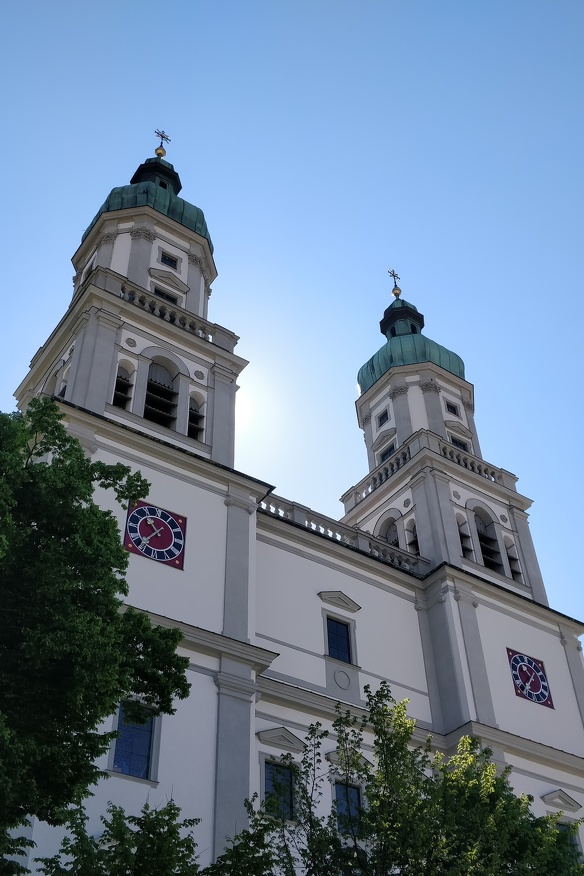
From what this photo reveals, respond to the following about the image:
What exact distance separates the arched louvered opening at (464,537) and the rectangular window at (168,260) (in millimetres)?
11415

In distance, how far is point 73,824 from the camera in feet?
38.5

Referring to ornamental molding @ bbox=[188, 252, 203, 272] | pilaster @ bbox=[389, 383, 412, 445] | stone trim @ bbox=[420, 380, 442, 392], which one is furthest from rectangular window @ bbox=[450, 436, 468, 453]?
ornamental molding @ bbox=[188, 252, 203, 272]

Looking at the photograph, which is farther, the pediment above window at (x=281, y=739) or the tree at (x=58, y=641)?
the pediment above window at (x=281, y=739)

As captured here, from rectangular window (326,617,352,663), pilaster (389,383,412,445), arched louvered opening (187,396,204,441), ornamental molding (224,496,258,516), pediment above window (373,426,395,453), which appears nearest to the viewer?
ornamental molding (224,496,258,516)

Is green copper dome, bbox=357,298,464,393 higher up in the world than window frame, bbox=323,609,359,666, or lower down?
higher up

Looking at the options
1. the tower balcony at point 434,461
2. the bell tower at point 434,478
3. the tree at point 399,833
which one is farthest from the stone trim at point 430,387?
the tree at point 399,833

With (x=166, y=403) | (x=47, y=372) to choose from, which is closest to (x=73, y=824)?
(x=166, y=403)

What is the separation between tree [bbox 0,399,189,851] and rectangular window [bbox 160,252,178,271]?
18082 mm

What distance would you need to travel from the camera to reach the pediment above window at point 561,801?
24095mm

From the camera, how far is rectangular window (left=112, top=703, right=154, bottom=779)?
691 inches

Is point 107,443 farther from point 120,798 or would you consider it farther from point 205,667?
point 120,798

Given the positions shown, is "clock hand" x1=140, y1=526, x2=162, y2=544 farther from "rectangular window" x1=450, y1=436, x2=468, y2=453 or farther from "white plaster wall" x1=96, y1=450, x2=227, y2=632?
"rectangular window" x1=450, y1=436, x2=468, y2=453

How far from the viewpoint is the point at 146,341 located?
86.8ft

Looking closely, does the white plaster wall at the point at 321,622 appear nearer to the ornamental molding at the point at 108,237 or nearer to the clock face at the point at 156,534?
the clock face at the point at 156,534
